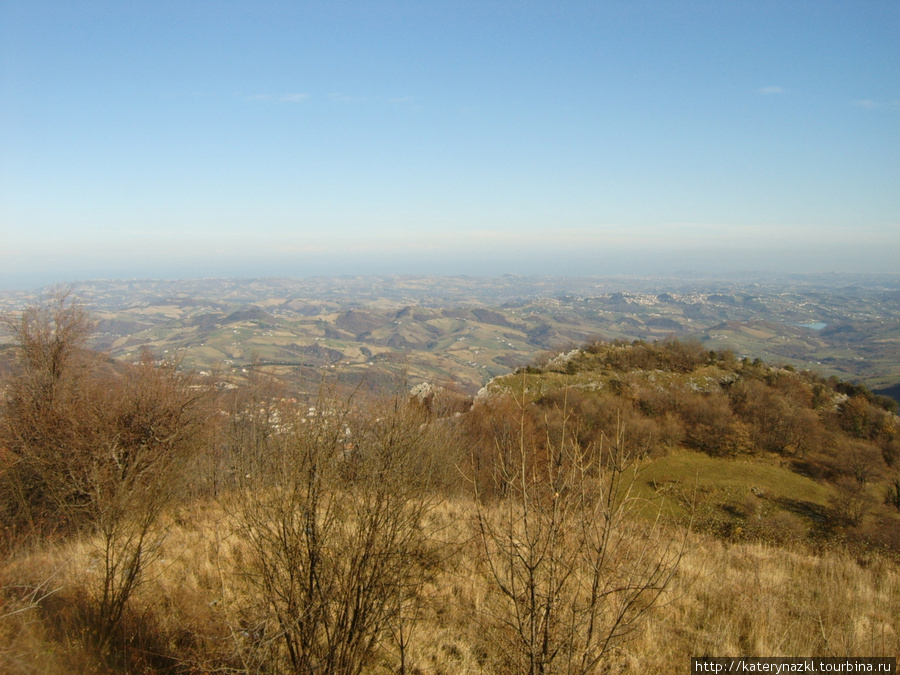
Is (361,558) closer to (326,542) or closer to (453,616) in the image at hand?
(326,542)

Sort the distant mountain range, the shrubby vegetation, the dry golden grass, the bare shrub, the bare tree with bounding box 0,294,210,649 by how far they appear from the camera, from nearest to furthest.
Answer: the shrubby vegetation → the bare shrub → the dry golden grass → the bare tree with bounding box 0,294,210,649 → the distant mountain range

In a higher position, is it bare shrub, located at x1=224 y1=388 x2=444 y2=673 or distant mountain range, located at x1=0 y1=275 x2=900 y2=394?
bare shrub, located at x1=224 y1=388 x2=444 y2=673

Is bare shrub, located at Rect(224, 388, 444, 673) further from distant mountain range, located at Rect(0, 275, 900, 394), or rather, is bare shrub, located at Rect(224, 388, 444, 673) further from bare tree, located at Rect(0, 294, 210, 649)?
distant mountain range, located at Rect(0, 275, 900, 394)

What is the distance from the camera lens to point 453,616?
512 centimetres

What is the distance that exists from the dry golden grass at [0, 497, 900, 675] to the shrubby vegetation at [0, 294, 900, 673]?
0.03m

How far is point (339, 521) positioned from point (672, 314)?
693 feet

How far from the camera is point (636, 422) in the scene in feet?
68.3

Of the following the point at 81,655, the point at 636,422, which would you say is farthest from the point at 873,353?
the point at 81,655

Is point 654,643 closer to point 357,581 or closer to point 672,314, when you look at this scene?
point 357,581

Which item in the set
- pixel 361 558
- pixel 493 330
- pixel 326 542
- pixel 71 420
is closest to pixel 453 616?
pixel 361 558

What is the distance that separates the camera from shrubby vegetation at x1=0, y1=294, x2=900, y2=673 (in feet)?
9.89

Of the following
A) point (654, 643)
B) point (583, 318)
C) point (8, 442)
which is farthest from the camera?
point (583, 318)

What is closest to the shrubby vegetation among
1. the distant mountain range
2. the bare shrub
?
the bare shrub

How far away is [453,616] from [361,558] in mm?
2626
